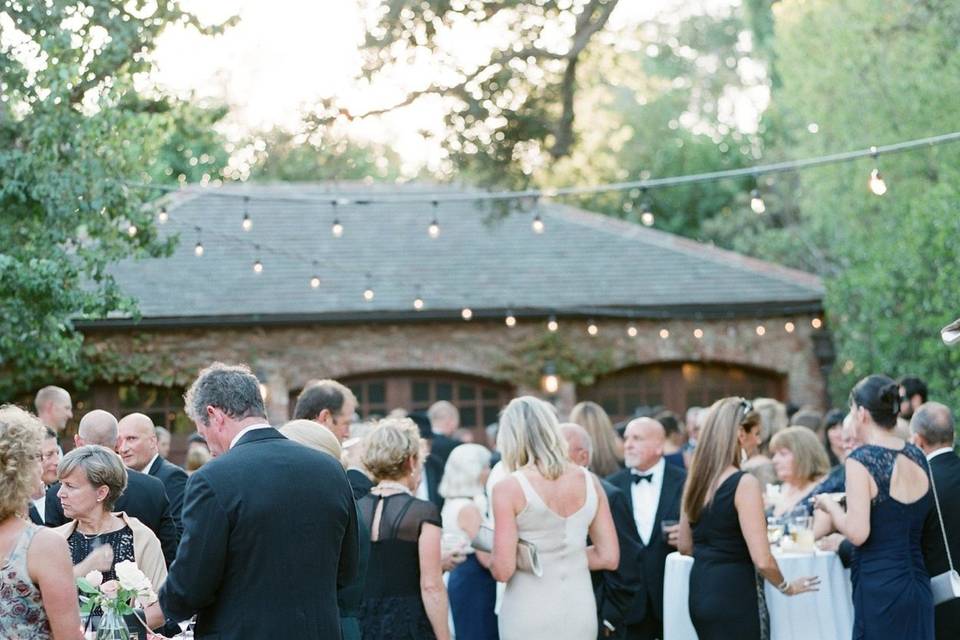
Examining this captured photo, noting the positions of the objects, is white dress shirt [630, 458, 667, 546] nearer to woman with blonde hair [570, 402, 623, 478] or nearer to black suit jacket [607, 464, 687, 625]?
black suit jacket [607, 464, 687, 625]

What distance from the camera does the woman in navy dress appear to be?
671 centimetres

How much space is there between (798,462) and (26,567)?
217 inches

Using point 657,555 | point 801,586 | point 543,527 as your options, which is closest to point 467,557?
point 657,555

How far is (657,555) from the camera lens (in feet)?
26.1

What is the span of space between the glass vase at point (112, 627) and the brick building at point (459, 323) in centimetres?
1338

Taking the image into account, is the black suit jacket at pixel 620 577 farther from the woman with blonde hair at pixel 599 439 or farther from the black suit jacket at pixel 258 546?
the black suit jacket at pixel 258 546

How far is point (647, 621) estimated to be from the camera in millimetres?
8023

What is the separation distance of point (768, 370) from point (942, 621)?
13.0 metres

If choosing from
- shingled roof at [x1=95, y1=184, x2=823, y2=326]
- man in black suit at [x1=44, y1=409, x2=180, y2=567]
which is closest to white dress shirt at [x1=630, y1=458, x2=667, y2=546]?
man in black suit at [x1=44, y1=409, x2=180, y2=567]

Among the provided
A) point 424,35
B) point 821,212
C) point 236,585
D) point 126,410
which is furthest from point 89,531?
point 821,212

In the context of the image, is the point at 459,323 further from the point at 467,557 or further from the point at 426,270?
the point at 467,557

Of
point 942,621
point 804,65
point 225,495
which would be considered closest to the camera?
point 225,495

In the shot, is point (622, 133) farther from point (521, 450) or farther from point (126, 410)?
point (521, 450)

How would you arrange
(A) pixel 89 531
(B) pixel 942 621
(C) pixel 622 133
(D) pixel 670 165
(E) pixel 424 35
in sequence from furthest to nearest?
(C) pixel 622 133
(D) pixel 670 165
(E) pixel 424 35
(B) pixel 942 621
(A) pixel 89 531
